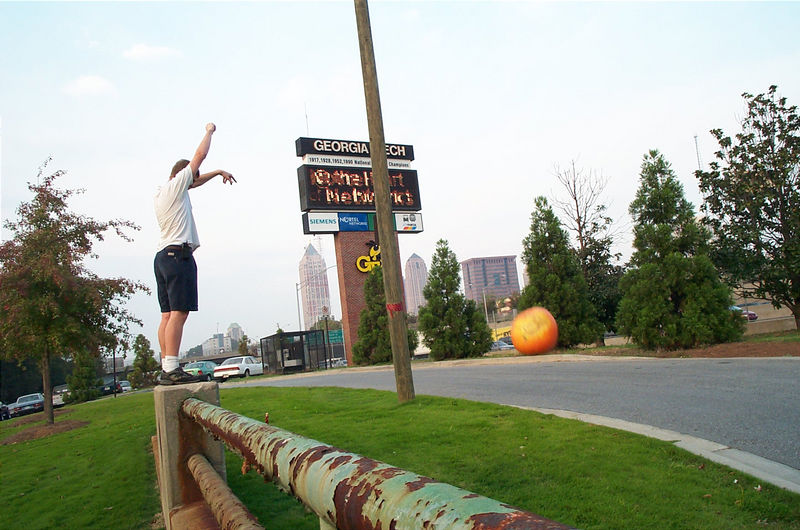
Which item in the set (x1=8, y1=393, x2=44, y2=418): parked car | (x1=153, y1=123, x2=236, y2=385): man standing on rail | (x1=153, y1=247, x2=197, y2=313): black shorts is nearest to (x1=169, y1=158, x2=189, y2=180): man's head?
(x1=153, y1=123, x2=236, y2=385): man standing on rail

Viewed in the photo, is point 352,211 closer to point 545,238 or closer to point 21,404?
point 545,238

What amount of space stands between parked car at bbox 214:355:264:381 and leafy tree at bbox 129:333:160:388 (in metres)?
5.39

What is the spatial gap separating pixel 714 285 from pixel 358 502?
619 inches

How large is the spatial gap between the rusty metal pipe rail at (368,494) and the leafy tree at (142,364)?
4261 cm

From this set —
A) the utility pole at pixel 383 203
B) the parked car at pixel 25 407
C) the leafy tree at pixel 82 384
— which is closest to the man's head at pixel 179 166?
the utility pole at pixel 383 203

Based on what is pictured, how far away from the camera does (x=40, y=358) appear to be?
1579 cm

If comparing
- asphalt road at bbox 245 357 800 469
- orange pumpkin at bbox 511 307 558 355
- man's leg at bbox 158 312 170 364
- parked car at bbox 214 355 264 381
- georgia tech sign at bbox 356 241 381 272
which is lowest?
parked car at bbox 214 355 264 381

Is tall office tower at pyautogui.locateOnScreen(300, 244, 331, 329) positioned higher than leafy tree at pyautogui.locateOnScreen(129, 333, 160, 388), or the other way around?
tall office tower at pyautogui.locateOnScreen(300, 244, 331, 329)

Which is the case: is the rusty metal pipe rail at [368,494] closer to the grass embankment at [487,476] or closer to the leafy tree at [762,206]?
the grass embankment at [487,476]

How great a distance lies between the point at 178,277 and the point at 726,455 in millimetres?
4818

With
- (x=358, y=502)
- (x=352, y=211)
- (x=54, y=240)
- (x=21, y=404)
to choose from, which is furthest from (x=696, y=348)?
(x=21, y=404)

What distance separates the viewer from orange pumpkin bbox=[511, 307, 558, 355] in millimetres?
18297

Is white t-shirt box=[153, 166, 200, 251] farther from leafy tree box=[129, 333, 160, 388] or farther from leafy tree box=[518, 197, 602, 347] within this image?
leafy tree box=[129, 333, 160, 388]

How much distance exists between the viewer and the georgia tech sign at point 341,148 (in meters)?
31.9
